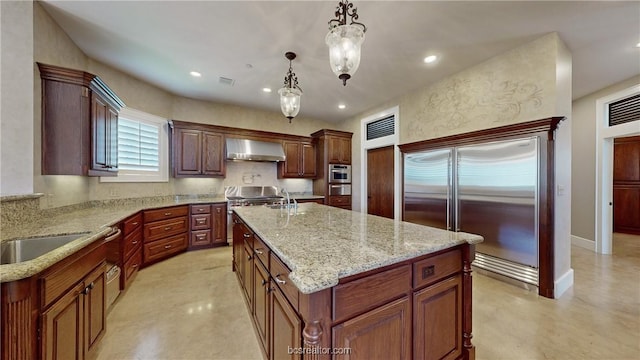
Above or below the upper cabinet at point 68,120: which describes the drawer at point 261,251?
below

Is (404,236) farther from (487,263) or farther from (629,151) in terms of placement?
(629,151)

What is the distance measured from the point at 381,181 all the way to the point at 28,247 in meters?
4.70

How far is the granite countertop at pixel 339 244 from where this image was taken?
3.10 feet

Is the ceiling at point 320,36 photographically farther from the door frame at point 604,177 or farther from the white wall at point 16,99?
the door frame at point 604,177

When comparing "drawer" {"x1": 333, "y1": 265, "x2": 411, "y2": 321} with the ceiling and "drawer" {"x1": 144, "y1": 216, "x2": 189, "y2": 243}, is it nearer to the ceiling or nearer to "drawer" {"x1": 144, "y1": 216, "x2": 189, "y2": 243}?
the ceiling

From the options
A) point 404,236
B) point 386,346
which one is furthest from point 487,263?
point 386,346

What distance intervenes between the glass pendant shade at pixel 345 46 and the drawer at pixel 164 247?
11.7 ft

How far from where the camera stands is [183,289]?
2658 millimetres

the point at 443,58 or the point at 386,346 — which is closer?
the point at 386,346

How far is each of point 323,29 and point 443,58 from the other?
5.61 feet

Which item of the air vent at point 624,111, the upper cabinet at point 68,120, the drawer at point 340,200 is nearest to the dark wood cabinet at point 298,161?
the drawer at point 340,200

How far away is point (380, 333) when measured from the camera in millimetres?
1104

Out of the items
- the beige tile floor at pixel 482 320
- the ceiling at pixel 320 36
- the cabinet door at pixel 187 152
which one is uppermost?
the ceiling at pixel 320 36

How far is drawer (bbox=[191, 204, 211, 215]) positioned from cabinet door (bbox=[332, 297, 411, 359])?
377 cm
